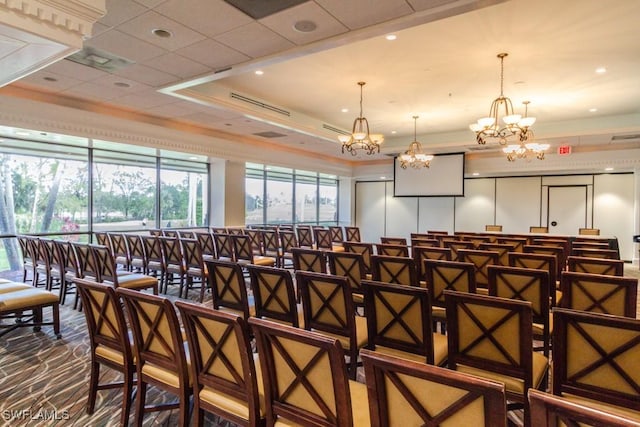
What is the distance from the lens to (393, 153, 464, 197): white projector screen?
10.4 meters

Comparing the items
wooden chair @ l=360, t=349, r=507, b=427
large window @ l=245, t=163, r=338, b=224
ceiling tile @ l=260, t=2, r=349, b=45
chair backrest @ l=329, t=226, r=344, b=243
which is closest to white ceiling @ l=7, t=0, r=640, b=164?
ceiling tile @ l=260, t=2, r=349, b=45

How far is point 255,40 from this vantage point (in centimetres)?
368

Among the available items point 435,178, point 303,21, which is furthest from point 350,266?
point 435,178

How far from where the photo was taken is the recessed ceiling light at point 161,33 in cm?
351

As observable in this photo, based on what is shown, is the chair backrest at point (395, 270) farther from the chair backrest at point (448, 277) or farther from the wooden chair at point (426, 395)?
the wooden chair at point (426, 395)

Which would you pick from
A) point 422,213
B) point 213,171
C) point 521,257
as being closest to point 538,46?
point 521,257

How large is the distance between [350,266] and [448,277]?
109cm

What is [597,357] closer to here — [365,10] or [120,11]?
[365,10]

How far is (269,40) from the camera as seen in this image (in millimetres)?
3674

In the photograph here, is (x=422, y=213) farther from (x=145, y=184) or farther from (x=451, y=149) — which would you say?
(x=145, y=184)

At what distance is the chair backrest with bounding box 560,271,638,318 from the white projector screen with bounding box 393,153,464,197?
7.79m

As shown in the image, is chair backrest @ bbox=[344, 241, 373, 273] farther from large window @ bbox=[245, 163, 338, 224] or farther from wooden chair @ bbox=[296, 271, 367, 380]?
large window @ bbox=[245, 163, 338, 224]

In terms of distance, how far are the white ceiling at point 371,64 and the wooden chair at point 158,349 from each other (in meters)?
2.44

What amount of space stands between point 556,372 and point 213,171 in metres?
8.72
